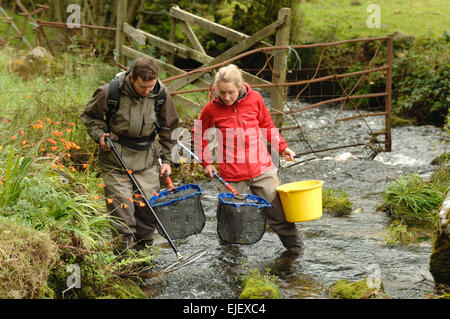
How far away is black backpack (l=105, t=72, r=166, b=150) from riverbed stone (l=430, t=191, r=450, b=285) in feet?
7.84

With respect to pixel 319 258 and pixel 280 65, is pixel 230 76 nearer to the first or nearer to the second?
pixel 319 258

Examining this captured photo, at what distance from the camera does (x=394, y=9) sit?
59.1 feet

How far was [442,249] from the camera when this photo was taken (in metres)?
4.20

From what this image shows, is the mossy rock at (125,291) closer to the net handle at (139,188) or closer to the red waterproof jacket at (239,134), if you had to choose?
the net handle at (139,188)

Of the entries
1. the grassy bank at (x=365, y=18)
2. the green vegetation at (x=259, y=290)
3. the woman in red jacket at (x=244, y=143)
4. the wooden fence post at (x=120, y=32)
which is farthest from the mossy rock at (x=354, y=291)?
the grassy bank at (x=365, y=18)

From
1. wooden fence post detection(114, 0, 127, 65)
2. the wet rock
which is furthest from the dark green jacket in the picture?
the wet rock

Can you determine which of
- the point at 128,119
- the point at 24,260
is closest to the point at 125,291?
the point at 24,260

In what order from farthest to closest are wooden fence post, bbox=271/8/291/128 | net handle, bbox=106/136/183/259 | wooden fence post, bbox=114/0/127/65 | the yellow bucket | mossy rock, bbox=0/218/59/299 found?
wooden fence post, bbox=114/0/127/65 < wooden fence post, bbox=271/8/291/128 < the yellow bucket < net handle, bbox=106/136/183/259 < mossy rock, bbox=0/218/59/299

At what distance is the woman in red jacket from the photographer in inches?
187

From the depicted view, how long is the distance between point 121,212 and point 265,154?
4.50 ft

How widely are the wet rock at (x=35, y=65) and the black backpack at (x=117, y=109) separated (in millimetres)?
6304

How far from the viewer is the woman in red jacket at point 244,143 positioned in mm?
4750

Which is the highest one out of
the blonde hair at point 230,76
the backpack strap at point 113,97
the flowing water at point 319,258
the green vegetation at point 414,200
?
the blonde hair at point 230,76

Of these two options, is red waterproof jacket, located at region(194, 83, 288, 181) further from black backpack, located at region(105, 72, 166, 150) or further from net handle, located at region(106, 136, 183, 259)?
net handle, located at region(106, 136, 183, 259)
